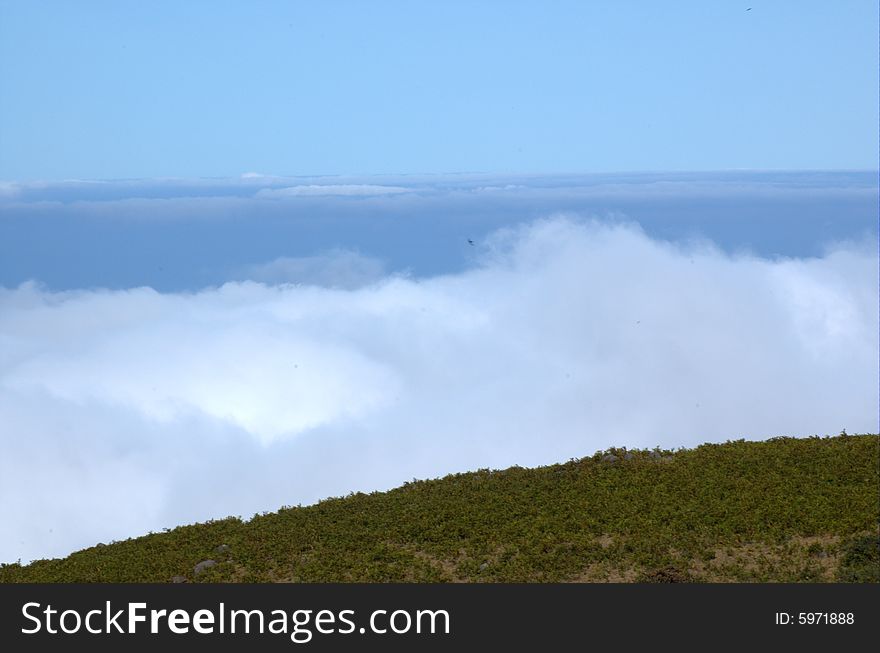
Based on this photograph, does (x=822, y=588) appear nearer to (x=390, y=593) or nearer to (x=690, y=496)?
(x=690, y=496)

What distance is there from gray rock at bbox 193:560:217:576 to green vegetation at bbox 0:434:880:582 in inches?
7.2

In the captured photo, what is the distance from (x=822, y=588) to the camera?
1897 centimetres

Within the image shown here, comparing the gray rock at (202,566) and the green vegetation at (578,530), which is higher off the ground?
the green vegetation at (578,530)

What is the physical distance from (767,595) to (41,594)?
44.4 feet

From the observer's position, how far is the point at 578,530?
23.2m

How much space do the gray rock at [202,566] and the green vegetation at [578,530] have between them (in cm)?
18

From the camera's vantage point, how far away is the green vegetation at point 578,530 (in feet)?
69.7

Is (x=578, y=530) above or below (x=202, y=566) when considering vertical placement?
above

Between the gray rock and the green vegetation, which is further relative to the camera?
the gray rock

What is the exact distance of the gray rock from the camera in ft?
75.2

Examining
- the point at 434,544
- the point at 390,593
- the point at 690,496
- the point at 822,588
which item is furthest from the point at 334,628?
the point at 690,496

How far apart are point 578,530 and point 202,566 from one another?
8475mm

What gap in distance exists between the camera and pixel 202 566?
75.9 feet

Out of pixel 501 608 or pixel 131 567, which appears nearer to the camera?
pixel 501 608
